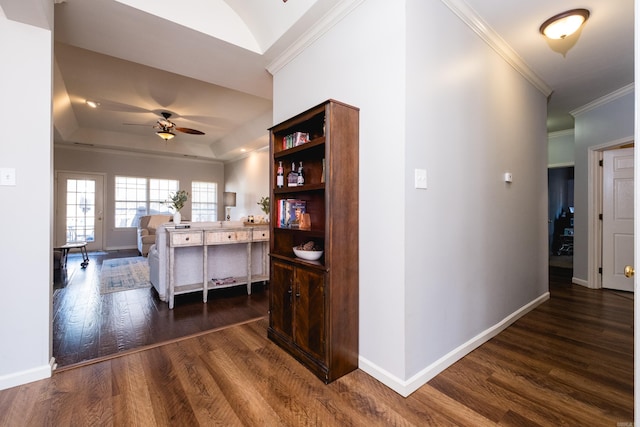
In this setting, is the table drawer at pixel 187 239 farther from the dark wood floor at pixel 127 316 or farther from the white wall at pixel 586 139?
the white wall at pixel 586 139

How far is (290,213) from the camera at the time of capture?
248cm

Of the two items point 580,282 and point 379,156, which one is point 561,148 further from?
point 379,156

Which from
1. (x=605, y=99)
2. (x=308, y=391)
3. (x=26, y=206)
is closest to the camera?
(x=308, y=391)

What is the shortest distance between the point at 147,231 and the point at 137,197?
5.86 ft

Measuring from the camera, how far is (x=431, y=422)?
5.12 feet

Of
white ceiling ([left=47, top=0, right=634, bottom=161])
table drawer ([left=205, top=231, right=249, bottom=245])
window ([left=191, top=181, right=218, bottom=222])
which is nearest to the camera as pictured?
white ceiling ([left=47, top=0, right=634, bottom=161])

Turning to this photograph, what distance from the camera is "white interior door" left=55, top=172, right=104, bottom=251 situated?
7.20 m

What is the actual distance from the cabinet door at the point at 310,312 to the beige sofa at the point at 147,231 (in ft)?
18.0

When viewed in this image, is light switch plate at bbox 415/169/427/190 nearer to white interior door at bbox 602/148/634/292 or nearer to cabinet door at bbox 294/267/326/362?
cabinet door at bbox 294/267/326/362

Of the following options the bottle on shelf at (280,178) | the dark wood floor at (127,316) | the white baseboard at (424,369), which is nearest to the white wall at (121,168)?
the dark wood floor at (127,316)

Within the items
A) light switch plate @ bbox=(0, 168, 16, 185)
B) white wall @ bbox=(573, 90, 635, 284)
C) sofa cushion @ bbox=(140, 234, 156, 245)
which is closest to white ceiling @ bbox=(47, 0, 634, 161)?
white wall @ bbox=(573, 90, 635, 284)

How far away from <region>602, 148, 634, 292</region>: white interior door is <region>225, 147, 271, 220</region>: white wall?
6.06 meters

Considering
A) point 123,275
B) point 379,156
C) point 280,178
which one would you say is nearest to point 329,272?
point 379,156

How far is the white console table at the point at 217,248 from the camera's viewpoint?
3377mm
